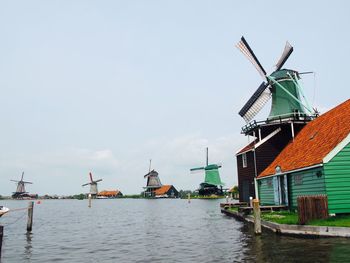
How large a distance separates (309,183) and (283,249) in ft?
25.8

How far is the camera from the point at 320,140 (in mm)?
24031

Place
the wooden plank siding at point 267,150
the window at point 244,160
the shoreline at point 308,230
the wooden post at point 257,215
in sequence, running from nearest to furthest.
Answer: the shoreline at point 308,230 → the wooden post at point 257,215 → the wooden plank siding at point 267,150 → the window at point 244,160

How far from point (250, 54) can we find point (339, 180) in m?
26.8

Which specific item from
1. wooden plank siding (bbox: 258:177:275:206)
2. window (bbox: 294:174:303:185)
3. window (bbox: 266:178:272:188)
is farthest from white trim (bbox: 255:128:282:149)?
window (bbox: 294:174:303:185)

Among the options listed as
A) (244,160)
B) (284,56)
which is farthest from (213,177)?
(244,160)

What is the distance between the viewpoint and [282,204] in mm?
27594

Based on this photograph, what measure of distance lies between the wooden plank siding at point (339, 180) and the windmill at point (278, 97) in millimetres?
17216

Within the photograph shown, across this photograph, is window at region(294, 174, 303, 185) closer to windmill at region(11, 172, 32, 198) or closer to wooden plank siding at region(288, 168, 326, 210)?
wooden plank siding at region(288, 168, 326, 210)

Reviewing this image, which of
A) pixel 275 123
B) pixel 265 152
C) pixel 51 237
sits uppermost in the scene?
pixel 275 123

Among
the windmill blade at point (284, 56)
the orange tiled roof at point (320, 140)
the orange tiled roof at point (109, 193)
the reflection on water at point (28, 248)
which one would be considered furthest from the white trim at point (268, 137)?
the orange tiled roof at point (109, 193)

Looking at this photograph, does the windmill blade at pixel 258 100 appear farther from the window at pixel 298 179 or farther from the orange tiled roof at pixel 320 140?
the window at pixel 298 179

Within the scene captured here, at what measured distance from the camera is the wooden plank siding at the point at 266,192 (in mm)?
30436

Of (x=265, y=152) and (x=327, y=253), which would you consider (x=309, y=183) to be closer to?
(x=327, y=253)

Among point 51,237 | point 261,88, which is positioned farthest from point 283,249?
point 261,88
